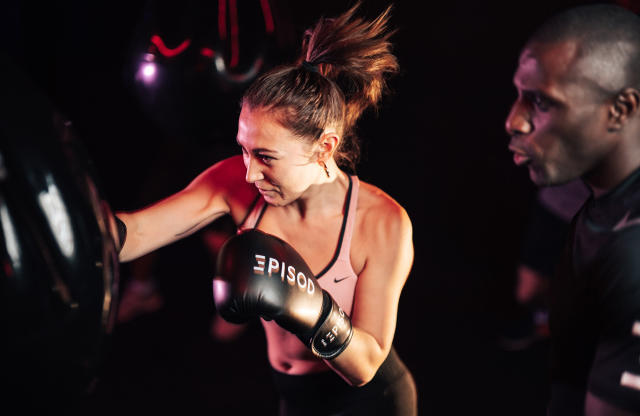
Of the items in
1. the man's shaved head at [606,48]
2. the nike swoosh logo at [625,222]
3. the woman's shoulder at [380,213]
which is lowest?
the woman's shoulder at [380,213]

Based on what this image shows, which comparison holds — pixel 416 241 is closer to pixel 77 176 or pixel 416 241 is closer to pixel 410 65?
pixel 410 65

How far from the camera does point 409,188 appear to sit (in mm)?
2562

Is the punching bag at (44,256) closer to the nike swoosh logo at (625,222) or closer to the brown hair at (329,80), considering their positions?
the brown hair at (329,80)

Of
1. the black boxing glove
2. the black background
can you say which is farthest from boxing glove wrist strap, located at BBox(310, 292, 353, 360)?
the black background

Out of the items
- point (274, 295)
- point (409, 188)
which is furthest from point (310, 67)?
point (409, 188)

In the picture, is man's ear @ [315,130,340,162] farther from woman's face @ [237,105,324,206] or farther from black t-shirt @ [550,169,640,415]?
black t-shirt @ [550,169,640,415]

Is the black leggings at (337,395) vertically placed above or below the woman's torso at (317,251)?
below

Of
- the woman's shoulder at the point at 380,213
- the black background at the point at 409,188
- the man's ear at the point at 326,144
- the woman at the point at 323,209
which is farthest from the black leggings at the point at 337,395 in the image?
the black background at the point at 409,188

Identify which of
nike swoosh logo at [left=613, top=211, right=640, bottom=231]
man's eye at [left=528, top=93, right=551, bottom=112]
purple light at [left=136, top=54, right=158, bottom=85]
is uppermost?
man's eye at [left=528, top=93, right=551, bottom=112]

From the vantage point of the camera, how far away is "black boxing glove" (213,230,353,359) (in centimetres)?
94

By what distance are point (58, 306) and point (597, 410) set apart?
760 millimetres

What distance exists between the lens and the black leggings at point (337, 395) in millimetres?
1169

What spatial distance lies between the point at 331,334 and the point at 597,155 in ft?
1.67

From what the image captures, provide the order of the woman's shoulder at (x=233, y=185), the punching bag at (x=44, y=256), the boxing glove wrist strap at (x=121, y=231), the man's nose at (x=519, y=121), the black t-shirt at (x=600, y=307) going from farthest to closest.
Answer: the woman's shoulder at (x=233, y=185)
the boxing glove wrist strap at (x=121, y=231)
the man's nose at (x=519, y=121)
the black t-shirt at (x=600, y=307)
the punching bag at (x=44, y=256)
